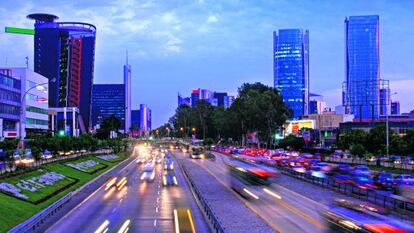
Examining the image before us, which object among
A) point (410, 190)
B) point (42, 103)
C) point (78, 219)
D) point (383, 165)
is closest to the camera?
point (78, 219)

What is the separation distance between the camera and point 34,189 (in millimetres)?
49031

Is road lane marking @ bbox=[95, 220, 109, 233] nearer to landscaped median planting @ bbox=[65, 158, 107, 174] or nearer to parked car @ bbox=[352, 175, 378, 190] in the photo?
parked car @ bbox=[352, 175, 378, 190]

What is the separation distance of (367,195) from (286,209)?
912 cm

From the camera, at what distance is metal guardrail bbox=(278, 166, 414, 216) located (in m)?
39.1

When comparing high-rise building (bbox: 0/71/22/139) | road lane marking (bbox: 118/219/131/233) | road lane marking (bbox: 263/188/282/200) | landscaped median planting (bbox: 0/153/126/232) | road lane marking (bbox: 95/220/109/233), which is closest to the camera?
road lane marking (bbox: 118/219/131/233)

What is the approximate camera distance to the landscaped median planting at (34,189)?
37.7 m

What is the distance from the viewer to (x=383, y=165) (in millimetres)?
90750

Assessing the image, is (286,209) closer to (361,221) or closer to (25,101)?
(361,221)

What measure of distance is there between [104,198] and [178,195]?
7.86 meters

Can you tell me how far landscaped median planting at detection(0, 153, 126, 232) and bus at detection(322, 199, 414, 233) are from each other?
2108cm

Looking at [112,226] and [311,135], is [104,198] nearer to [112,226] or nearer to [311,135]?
[112,226]

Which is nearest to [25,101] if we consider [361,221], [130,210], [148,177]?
[148,177]

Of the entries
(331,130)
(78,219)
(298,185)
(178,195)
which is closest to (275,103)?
(331,130)

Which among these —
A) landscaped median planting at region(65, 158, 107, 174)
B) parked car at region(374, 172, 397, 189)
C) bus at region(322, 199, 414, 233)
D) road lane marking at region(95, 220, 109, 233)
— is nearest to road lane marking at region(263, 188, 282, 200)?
parked car at region(374, 172, 397, 189)
